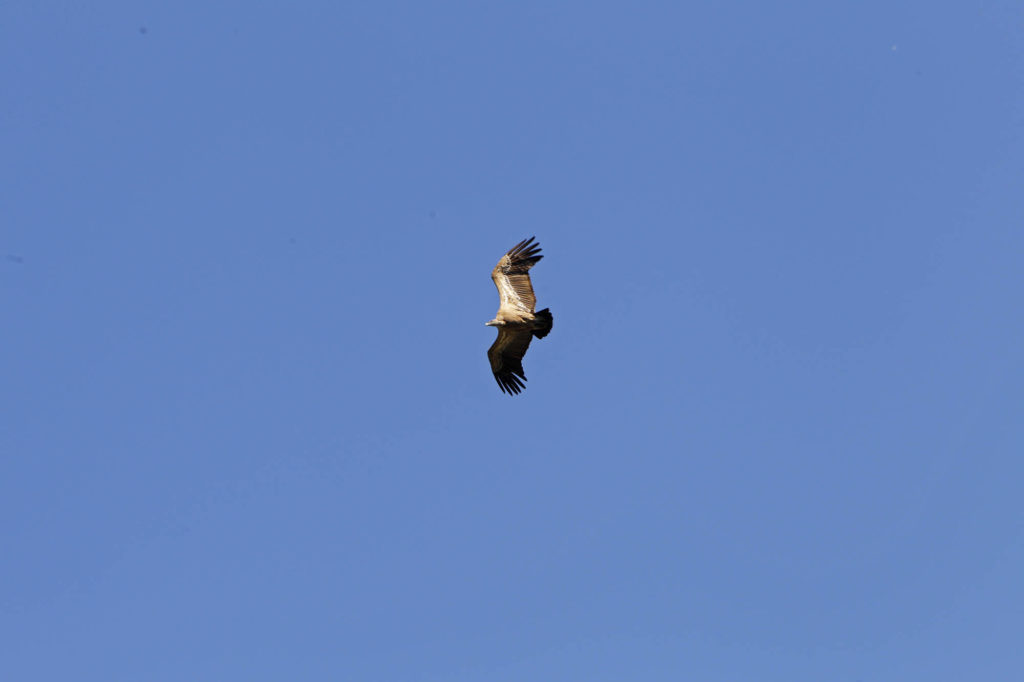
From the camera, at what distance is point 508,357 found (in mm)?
50812

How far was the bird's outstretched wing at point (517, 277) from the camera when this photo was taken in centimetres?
4944

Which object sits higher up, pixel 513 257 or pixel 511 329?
pixel 513 257

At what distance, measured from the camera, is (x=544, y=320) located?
1890 inches

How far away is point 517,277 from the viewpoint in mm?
49938

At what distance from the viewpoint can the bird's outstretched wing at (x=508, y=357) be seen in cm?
4981

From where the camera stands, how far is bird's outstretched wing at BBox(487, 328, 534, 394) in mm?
49812

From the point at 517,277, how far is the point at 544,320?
118 inches

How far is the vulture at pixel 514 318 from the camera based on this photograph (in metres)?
48.5

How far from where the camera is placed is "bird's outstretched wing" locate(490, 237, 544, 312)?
162 feet

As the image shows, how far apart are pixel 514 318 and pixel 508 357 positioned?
296 cm

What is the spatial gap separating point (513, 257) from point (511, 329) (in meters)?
3.54

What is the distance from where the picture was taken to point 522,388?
5122 cm

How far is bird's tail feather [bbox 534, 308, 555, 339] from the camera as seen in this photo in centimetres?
4791

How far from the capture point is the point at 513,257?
165 ft
